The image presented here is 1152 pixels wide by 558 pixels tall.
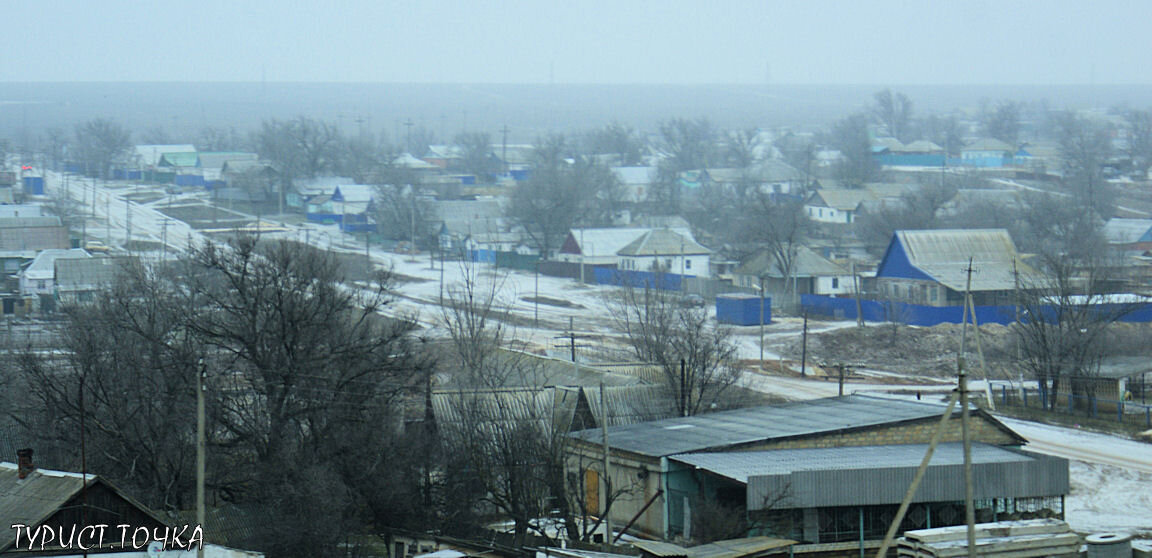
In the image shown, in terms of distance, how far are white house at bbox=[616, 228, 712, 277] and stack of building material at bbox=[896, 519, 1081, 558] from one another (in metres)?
31.6

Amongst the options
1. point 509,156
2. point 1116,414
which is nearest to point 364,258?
point 1116,414

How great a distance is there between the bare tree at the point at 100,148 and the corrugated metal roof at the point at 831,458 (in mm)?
73936

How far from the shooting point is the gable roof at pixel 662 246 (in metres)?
47.5

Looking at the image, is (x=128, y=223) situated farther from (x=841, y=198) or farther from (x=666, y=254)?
(x=841, y=198)

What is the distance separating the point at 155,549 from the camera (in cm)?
1293

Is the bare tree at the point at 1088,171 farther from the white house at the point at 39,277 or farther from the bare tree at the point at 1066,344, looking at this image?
the white house at the point at 39,277

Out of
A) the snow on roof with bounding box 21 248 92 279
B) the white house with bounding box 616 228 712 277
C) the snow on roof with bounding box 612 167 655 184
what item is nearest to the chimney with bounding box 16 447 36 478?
the snow on roof with bounding box 21 248 92 279

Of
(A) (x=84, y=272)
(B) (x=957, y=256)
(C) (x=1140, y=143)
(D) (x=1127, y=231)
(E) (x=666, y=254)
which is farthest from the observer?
(C) (x=1140, y=143)

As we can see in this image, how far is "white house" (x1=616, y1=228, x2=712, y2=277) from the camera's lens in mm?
47156

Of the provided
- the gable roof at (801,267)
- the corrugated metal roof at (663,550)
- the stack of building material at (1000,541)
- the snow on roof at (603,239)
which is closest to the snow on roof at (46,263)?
the snow on roof at (603,239)

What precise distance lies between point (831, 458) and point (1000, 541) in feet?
10.1

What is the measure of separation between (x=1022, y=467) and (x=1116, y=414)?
10217mm

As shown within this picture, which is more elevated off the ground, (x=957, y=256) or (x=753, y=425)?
(x=957, y=256)

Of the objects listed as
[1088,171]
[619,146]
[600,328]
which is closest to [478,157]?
[619,146]
